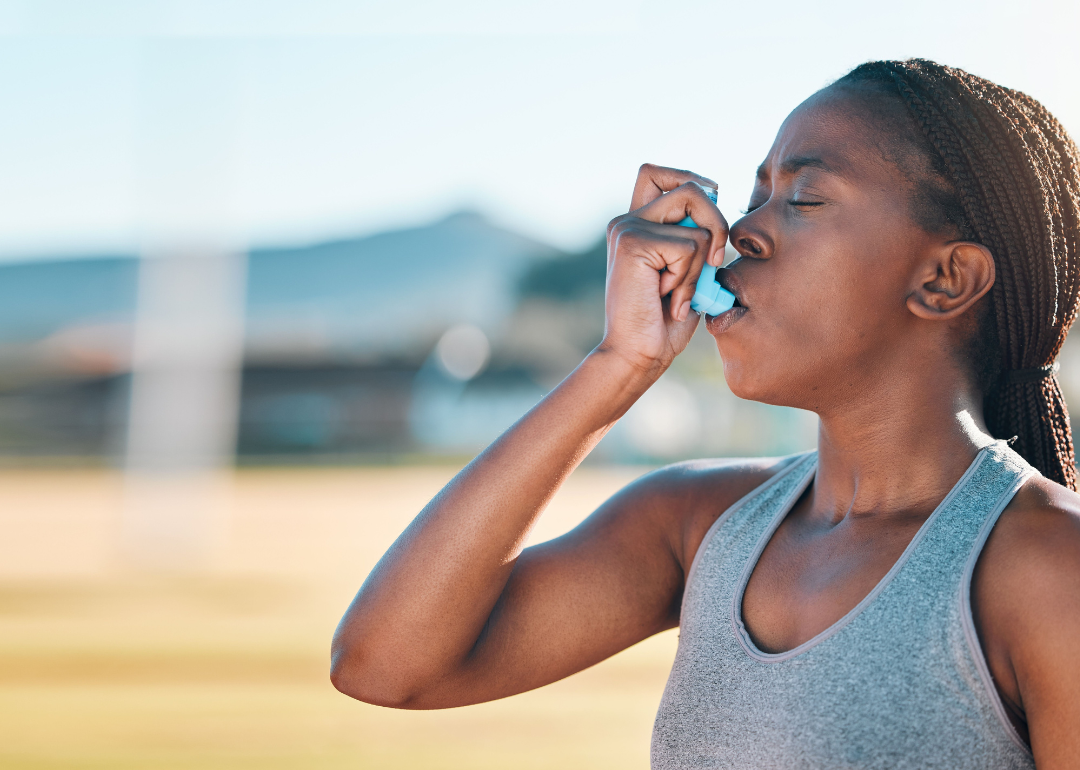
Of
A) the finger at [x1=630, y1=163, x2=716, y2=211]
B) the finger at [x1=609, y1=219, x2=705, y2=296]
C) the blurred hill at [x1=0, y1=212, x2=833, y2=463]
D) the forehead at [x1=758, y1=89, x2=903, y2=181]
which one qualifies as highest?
the forehead at [x1=758, y1=89, x2=903, y2=181]

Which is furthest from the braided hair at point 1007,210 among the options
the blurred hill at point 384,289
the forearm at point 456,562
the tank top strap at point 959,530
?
the blurred hill at point 384,289

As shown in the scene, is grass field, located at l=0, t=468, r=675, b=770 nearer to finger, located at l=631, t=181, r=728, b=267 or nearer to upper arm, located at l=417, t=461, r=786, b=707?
upper arm, located at l=417, t=461, r=786, b=707

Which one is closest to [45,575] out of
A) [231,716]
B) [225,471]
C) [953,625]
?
[231,716]

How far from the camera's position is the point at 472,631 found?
1.82m

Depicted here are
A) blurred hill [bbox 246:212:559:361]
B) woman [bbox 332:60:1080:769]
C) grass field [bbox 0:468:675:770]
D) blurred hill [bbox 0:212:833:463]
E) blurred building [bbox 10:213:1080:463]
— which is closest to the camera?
woman [bbox 332:60:1080:769]

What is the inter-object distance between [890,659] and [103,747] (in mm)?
4297

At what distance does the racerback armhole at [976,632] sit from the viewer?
1.42m

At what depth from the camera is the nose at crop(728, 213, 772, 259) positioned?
1.82m

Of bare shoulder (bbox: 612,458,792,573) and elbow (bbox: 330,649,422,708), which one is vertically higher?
bare shoulder (bbox: 612,458,792,573)

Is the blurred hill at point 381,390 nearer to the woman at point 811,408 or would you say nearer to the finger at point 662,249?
the woman at point 811,408

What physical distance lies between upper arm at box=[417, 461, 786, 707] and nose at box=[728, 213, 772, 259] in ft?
1.46

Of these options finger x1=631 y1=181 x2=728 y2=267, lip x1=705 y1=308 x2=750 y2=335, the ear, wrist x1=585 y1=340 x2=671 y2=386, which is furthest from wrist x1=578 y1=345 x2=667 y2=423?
the ear

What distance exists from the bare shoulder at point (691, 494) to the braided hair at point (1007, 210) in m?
0.43

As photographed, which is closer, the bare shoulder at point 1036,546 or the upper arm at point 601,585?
the bare shoulder at point 1036,546
